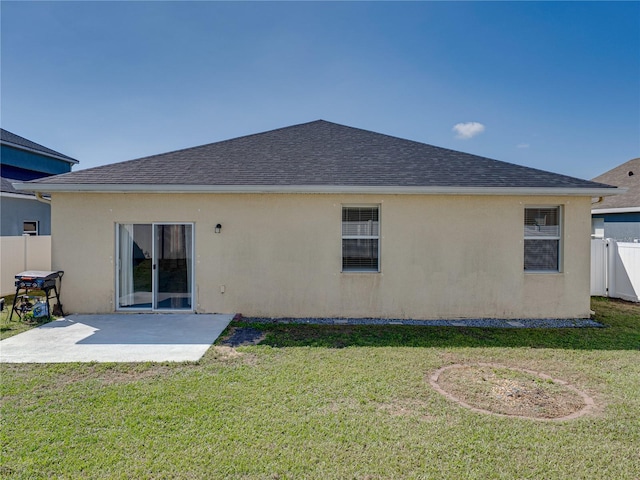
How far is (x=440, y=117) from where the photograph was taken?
15.0 m

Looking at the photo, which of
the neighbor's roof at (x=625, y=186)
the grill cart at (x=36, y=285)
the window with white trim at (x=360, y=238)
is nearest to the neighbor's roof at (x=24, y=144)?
the grill cart at (x=36, y=285)

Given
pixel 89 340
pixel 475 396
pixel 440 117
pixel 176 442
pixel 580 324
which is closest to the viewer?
pixel 176 442

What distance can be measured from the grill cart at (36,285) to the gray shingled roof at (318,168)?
7.00ft

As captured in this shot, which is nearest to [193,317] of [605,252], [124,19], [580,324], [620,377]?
[620,377]

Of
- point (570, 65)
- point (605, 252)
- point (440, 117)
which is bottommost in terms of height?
point (605, 252)

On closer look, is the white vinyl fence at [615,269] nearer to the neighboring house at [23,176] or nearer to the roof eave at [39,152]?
the neighboring house at [23,176]

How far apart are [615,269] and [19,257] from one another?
19.7m

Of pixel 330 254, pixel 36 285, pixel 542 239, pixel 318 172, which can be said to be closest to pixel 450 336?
pixel 330 254

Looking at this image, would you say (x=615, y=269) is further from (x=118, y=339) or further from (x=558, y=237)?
(x=118, y=339)

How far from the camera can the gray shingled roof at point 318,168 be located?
25.9 ft

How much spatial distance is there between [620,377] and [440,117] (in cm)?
1284

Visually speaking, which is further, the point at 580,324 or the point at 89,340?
the point at 580,324

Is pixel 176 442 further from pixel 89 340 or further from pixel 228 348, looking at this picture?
pixel 89 340

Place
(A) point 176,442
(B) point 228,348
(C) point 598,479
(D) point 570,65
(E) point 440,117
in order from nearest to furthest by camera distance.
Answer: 1. (C) point 598,479
2. (A) point 176,442
3. (B) point 228,348
4. (D) point 570,65
5. (E) point 440,117
